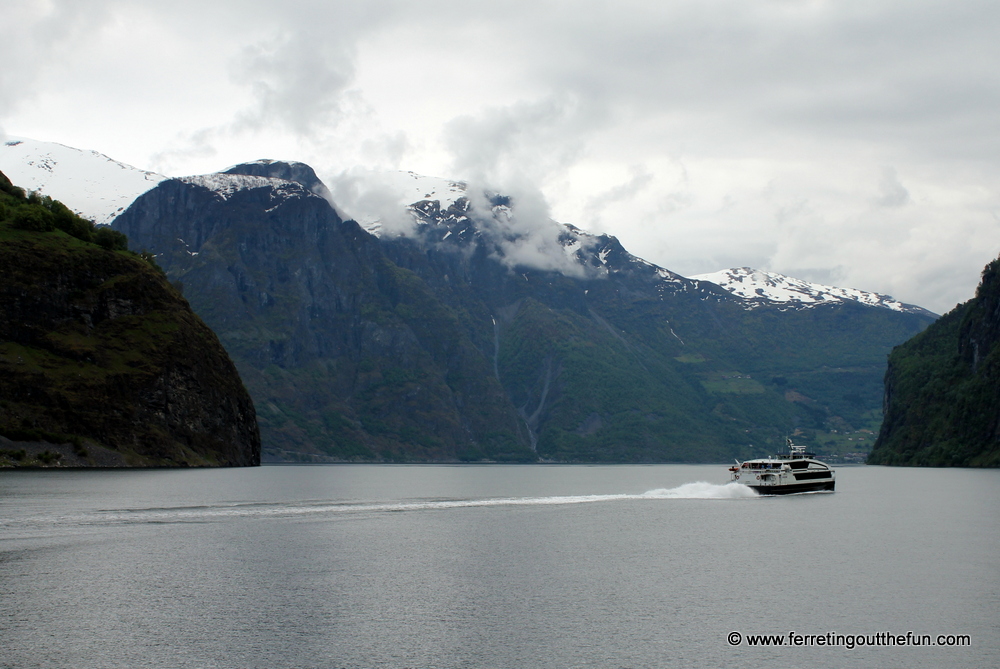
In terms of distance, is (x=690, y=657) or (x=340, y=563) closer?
(x=690, y=657)

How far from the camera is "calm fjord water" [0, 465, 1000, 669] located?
43094 mm

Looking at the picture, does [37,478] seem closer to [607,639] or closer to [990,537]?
[607,639]

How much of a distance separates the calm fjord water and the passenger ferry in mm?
35943

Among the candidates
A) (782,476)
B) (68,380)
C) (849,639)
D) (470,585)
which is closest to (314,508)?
(470,585)

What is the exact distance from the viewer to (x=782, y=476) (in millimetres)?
146000

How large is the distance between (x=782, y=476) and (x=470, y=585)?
99.1 meters

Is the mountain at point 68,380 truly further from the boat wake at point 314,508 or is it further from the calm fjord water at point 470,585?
the boat wake at point 314,508

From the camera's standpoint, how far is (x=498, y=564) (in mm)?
68250

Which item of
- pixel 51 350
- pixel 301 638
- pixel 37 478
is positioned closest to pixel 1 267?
pixel 51 350

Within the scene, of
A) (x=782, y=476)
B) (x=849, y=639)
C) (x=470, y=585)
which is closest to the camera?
(x=849, y=639)

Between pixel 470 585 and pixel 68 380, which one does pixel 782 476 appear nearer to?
pixel 470 585

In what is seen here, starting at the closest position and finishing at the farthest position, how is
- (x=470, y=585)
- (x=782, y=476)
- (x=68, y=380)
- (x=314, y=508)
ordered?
(x=470, y=585) < (x=314, y=508) < (x=782, y=476) < (x=68, y=380)

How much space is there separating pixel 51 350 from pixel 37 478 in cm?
5271

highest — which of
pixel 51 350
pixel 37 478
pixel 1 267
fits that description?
pixel 1 267
